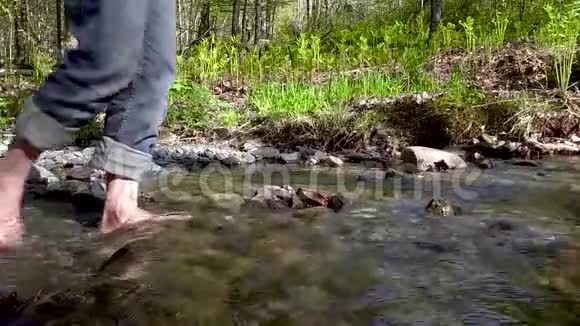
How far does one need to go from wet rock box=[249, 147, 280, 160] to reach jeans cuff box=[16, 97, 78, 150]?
285 centimetres

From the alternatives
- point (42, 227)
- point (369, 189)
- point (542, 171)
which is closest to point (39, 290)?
point (42, 227)

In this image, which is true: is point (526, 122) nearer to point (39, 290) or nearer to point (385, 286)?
point (385, 286)

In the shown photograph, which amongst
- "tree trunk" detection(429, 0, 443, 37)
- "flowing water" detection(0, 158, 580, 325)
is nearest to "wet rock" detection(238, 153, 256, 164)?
"flowing water" detection(0, 158, 580, 325)

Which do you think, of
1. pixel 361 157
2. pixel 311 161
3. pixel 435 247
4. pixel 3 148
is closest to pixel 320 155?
pixel 311 161

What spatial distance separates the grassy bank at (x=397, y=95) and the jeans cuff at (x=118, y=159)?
9.53 ft

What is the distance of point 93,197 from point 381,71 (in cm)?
523

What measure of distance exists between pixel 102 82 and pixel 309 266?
817 millimetres

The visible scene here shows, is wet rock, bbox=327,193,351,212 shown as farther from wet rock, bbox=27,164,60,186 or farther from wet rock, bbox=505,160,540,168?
wet rock, bbox=505,160,540,168

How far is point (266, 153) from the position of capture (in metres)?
4.64

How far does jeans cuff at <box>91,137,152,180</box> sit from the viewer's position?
191 centimetres

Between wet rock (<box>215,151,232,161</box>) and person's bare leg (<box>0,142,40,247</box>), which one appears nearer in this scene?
person's bare leg (<box>0,142,40,247</box>)

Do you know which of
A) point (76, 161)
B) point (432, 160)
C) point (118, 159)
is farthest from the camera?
point (76, 161)

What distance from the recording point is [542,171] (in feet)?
11.2

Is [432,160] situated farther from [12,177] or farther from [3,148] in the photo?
[3,148]
